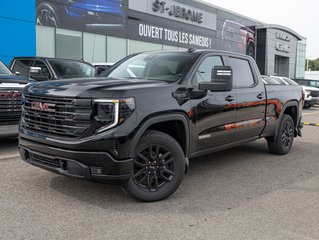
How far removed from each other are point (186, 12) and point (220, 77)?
2721 cm

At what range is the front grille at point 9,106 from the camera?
6.53m

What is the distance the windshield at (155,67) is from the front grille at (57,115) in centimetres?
130

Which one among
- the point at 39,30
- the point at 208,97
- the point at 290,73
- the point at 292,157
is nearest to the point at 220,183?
the point at 208,97

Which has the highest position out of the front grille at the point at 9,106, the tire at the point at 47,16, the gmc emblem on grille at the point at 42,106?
the tire at the point at 47,16

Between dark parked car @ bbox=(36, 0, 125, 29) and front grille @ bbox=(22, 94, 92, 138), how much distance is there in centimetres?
1709

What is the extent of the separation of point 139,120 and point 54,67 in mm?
6411

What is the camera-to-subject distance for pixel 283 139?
24.2ft

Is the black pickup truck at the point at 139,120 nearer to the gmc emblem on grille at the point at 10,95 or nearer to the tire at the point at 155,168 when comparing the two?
the tire at the point at 155,168

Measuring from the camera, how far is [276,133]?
23.4 ft

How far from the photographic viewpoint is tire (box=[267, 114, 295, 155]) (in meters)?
7.22

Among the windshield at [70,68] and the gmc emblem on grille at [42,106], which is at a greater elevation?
the windshield at [70,68]

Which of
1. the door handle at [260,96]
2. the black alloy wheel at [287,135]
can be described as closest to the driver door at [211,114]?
the door handle at [260,96]

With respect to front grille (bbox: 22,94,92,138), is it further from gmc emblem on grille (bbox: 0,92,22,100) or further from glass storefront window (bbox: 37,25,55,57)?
glass storefront window (bbox: 37,25,55,57)

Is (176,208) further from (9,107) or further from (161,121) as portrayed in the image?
(9,107)
